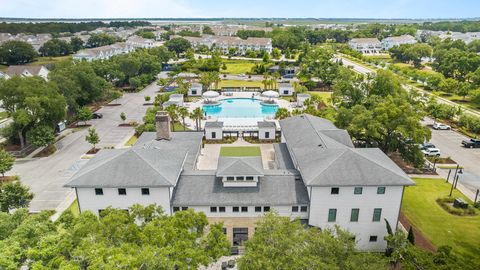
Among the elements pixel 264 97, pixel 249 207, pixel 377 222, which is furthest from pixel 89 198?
pixel 264 97

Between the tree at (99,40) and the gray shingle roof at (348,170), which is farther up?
the tree at (99,40)

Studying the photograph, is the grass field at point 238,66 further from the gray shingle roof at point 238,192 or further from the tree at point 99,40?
the gray shingle roof at point 238,192

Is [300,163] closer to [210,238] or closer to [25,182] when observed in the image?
[210,238]

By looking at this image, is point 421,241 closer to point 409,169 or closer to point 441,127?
point 409,169

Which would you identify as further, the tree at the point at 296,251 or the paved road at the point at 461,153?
the paved road at the point at 461,153

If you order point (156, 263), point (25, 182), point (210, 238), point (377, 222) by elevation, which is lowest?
point (25, 182)

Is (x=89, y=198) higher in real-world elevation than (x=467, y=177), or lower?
higher

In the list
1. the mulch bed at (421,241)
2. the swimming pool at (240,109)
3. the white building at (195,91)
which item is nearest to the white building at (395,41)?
the swimming pool at (240,109)
